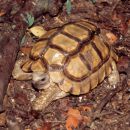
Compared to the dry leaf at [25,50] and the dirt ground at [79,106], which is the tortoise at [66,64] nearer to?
the dirt ground at [79,106]

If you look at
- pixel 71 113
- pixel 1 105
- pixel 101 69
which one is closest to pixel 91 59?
pixel 101 69

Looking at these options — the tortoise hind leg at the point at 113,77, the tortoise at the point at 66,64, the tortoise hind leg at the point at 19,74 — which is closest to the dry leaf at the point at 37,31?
the tortoise at the point at 66,64

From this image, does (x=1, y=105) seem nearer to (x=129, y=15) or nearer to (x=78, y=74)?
(x=78, y=74)

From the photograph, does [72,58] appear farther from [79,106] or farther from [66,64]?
[79,106]

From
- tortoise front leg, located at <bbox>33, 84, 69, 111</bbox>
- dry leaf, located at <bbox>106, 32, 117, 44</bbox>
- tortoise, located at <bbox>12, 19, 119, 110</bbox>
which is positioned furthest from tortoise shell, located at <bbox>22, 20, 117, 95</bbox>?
dry leaf, located at <bbox>106, 32, 117, 44</bbox>

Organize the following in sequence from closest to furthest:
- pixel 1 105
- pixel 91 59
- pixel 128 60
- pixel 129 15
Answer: pixel 1 105
pixel 91 59
pixel 128 60
pixel 129 15

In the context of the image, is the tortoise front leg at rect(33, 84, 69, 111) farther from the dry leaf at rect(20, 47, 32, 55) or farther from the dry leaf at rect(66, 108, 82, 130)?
the dry leaf at rect(20, 47, 32, 55)
